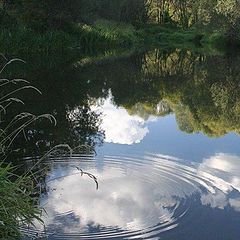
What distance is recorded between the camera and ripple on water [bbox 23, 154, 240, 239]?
248 inches

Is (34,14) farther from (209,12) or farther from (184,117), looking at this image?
(209,12)

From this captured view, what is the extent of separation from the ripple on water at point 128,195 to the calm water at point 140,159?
0.01 meters

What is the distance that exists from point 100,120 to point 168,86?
7.37 metres

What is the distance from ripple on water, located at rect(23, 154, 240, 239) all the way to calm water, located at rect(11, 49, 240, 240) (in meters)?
0.01

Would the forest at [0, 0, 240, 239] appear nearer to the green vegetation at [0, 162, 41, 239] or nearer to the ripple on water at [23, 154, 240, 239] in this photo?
the green vegetation at [0, 162, 41, 239]

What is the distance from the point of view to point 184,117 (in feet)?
46.3

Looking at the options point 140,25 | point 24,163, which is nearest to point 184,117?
point 24,163

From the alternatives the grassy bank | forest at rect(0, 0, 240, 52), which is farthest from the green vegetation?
forest at rect(0, 0, 240, 52)

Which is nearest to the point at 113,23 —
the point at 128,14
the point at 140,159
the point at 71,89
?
the point at 128,14

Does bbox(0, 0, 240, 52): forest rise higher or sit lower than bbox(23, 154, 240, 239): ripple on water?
higher

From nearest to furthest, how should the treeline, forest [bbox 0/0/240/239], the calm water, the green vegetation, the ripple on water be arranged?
the green vegetation, the ripple on water, the calm water, forest [bbox 0/0/240/239], the treeline

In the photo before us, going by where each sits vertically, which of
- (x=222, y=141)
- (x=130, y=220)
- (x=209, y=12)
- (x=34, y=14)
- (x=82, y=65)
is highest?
(x=209, y=12)

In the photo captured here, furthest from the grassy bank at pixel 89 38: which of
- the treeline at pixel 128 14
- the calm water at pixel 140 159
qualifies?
the calm water at pixel 140 159

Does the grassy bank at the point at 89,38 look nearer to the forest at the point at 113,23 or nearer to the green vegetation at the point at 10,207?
the forest at the point at 113,23
